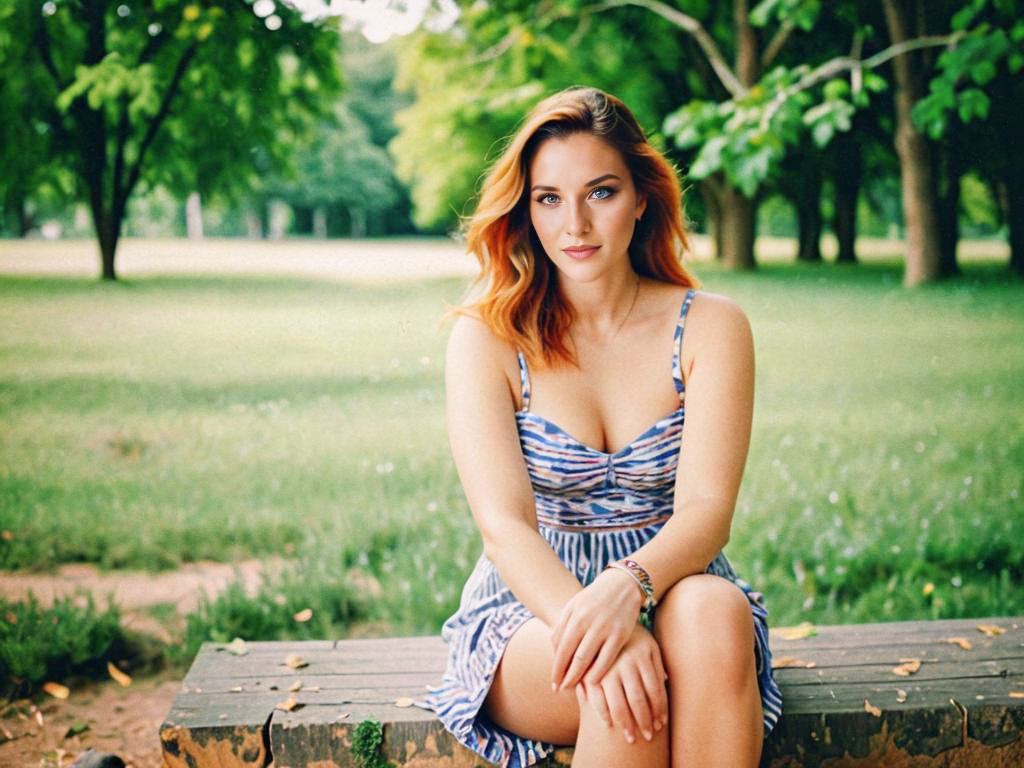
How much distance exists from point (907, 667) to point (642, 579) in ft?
2.94

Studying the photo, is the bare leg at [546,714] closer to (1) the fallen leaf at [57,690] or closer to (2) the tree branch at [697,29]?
(1) the fallen leaf at [57,690]

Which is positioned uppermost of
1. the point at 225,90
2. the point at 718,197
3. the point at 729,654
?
the point at 225,90

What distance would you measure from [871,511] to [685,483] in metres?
2.58

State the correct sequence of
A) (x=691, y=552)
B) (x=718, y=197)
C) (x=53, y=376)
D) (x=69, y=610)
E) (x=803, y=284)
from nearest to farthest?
(x=691, y=552)
(x=69, y=610)
(x=53, y=376)
(x=803, y=284)
(x=718, y=197)

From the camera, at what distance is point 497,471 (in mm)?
2061

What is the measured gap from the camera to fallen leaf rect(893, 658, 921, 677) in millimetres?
2322

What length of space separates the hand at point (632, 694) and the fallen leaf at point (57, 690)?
87.5 inches

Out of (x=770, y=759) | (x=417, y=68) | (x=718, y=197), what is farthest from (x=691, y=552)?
(x=718, y=197)

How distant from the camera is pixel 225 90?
4742mm

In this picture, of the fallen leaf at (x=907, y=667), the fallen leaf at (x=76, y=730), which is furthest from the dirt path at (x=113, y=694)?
the fallen leaf at (x=907, y=667)

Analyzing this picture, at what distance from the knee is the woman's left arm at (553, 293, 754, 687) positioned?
70 mm

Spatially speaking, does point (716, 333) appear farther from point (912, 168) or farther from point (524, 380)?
point (912, 168)

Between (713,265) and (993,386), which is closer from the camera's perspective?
(993,386)

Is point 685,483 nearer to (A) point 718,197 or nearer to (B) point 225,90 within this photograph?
(B) point 225,90
